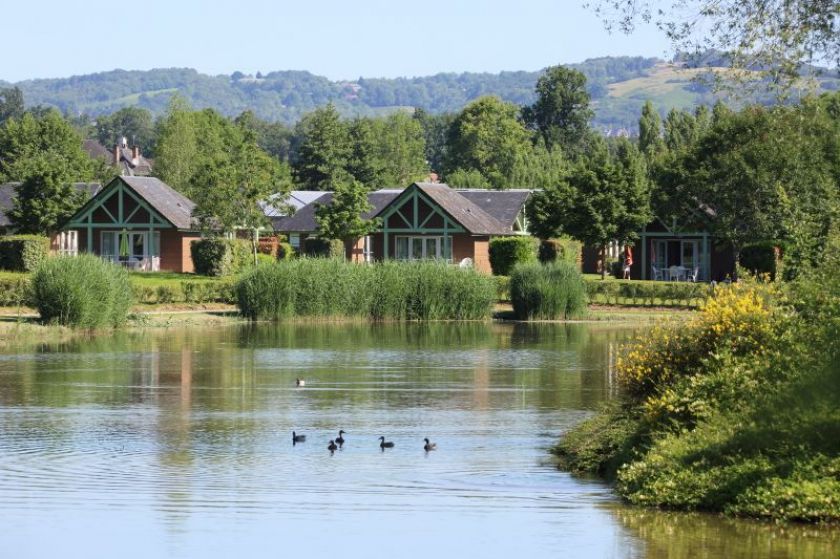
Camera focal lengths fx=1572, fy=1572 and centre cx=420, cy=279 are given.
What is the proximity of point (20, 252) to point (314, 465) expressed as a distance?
168 ft

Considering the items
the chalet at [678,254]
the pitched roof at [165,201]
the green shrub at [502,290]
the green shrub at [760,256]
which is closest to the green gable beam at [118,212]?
the pitched roof at [165,201]

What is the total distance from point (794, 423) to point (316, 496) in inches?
252

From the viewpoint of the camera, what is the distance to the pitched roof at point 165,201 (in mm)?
81938

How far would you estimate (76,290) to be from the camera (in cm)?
5091

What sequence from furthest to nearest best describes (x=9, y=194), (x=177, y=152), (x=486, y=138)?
(x=486, y=138), (x=177, y=152), (x=9, y=194)

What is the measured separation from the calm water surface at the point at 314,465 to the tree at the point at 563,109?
11599cm

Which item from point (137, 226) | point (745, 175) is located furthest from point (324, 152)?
point (745, 175)

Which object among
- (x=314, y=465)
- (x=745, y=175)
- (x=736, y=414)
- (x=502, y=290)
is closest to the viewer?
(x=736, y=414)

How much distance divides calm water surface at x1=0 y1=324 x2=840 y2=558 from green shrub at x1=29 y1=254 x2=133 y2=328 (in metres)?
7.77

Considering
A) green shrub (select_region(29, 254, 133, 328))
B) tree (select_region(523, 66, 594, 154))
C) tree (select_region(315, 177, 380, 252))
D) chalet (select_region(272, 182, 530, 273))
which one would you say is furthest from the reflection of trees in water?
tree (select_region(523, 66, 594, 154))

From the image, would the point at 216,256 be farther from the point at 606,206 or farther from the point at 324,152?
the point at 324,152

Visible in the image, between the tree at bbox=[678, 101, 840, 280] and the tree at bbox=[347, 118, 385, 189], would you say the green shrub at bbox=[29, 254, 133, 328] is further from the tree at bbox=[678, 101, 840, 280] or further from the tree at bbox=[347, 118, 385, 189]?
the tree at bbox=[347, 118, 385, 189]

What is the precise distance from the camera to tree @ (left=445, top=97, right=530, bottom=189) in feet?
467

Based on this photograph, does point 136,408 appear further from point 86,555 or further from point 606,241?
point 606,241
